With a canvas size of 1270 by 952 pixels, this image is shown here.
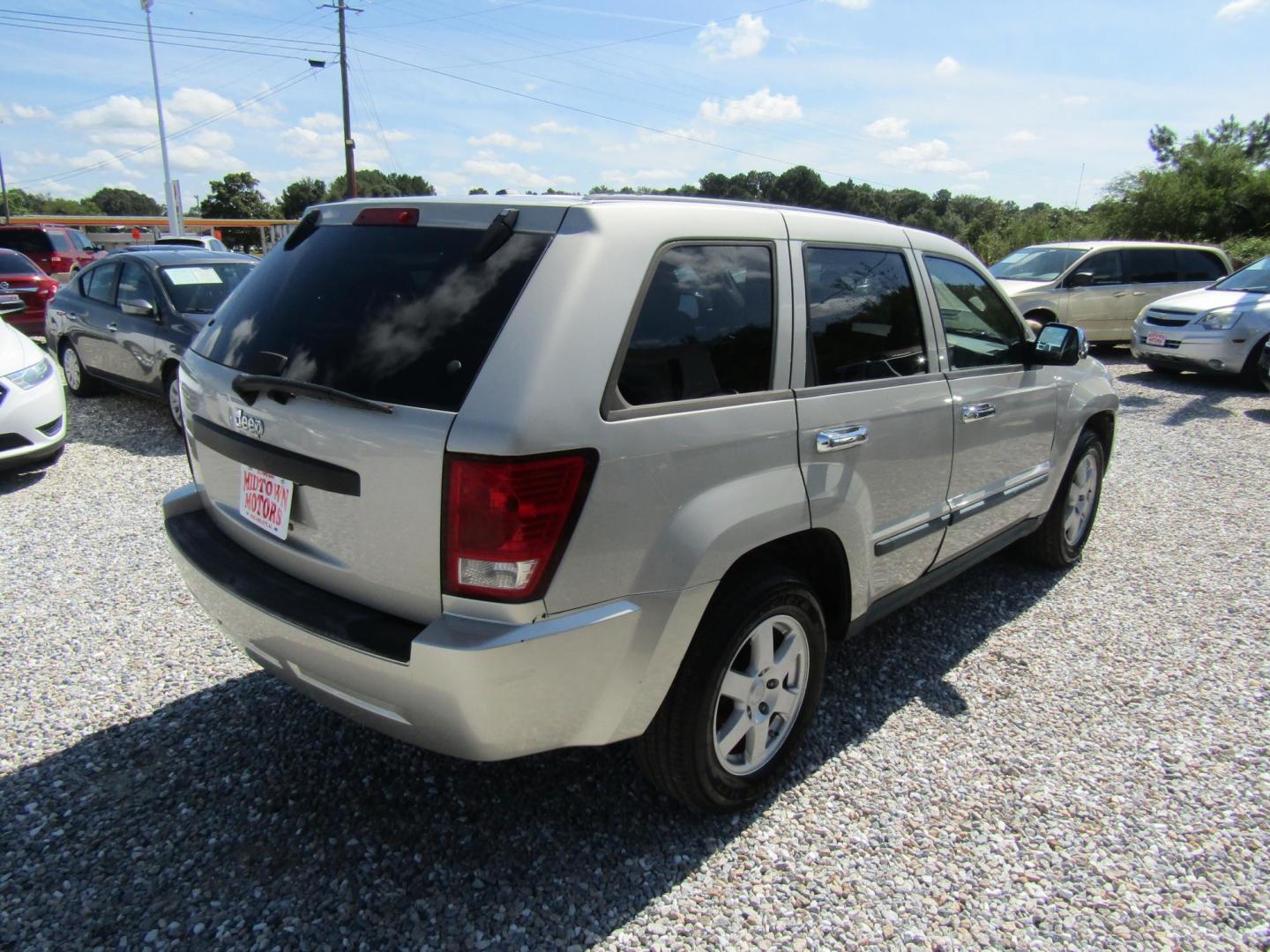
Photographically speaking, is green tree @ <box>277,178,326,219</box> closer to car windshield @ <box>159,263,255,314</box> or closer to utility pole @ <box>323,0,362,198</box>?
utility pole @ <box>323,0,362,198</box>

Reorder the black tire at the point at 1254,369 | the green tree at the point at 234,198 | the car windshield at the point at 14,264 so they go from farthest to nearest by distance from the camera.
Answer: the green tree at the point at 234,198 < the car windshield at the point at 14,264 < the black tire at the point at 1254,369

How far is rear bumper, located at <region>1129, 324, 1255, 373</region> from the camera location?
10.1 metres

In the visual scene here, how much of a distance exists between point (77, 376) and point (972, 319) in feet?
29.3

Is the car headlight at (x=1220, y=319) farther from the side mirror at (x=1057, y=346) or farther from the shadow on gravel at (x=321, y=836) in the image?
the shadow on gravel at (x=321, y=836)

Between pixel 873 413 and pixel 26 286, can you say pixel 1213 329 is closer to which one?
pixel 873 413

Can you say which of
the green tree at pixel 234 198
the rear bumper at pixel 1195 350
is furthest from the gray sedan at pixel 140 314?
the green tree at pixel 234 198

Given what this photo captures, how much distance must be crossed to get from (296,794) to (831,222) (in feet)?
8.61

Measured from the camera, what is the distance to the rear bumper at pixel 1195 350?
10125mm

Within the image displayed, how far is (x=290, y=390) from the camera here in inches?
83.0

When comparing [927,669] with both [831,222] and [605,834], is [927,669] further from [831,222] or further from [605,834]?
[831,222]

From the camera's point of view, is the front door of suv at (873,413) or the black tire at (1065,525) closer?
the front door of suv at (873,413)

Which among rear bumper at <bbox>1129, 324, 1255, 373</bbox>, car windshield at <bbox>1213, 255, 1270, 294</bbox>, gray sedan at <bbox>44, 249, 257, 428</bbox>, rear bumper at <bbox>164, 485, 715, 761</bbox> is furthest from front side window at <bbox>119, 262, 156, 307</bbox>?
car windshield at <bbox>1213, 255, 1270, 294</bbox>

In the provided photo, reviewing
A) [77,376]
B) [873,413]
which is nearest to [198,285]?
[77,376]

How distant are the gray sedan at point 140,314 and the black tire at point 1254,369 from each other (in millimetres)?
11523
